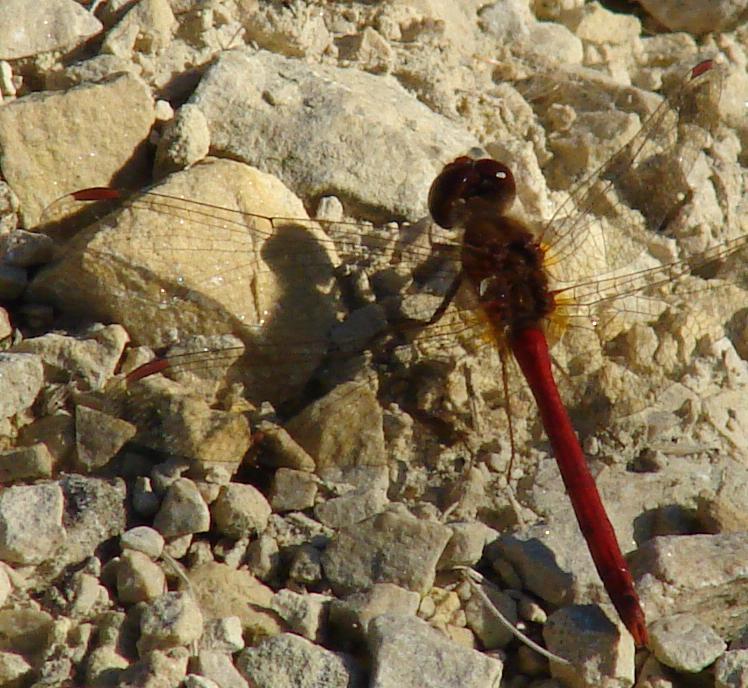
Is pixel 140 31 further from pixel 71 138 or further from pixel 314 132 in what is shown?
pixel 314 132

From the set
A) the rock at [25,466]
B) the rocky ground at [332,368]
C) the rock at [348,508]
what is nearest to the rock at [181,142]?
the rocky ground at [332,368]

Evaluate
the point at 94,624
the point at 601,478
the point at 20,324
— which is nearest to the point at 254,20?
the point at 20,324

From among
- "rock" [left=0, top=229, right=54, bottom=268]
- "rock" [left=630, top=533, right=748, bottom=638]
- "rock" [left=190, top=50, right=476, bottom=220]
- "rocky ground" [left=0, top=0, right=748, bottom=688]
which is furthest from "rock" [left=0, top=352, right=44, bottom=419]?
"rock" [left=630, top=533, right=748, bottom=638]

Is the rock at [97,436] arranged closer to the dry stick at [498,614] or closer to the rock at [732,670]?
the dry stick at [498,614]

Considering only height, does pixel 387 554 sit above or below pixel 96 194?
below

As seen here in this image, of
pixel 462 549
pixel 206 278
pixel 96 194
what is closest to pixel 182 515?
pixel 462 549

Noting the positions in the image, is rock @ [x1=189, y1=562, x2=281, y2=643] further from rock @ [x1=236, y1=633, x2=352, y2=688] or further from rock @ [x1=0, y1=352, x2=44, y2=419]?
rock @ [x1=0, y1=352, x2=44, y2=419]
